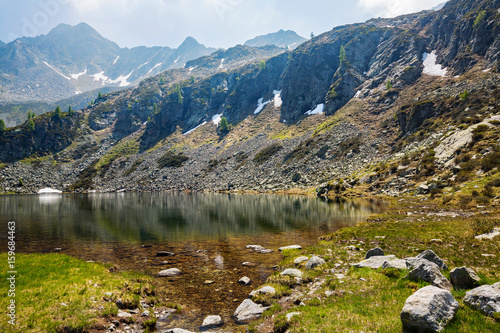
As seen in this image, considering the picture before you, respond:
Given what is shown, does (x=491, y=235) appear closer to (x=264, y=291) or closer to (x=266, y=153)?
(x=264, y=291)

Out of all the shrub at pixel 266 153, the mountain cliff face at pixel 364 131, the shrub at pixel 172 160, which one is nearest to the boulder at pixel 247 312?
the mountain cliff face at pixel 364 131

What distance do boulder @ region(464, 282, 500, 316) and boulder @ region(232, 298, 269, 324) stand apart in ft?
28.9

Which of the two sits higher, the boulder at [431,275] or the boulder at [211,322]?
the boulder at [431,275]

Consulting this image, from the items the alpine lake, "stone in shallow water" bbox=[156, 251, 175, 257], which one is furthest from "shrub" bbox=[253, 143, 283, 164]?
"stone in shallow water" bbox=[156, 251, 175, 257]

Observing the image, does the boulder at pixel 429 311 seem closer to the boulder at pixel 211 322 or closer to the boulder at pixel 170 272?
the boulder at pixel 211 322

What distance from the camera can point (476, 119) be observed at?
220ft

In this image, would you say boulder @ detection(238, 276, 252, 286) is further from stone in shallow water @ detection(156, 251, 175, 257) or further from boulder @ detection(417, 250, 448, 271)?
boulder @ detection(417, 250, 448, 271)

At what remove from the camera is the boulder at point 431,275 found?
36.8 ft

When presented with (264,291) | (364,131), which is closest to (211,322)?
(264,291)

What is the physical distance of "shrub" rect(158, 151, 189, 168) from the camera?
173050 mm

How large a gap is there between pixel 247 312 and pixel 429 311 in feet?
27.4

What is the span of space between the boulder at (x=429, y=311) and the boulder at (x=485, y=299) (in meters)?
0.89

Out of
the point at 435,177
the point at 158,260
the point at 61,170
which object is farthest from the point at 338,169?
the point at 61,170

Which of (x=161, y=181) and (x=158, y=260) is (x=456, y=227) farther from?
(x=161, y=181)
